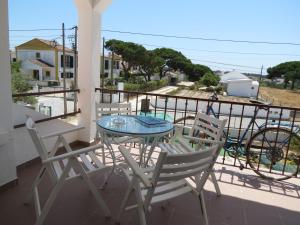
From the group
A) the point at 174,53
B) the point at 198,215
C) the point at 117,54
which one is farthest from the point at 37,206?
the point at 174,53

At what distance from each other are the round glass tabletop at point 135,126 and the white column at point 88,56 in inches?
47.2

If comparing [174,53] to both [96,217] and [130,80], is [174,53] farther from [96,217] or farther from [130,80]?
[96,217]

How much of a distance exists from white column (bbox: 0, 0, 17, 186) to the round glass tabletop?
0.85 m

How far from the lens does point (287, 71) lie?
35.0m

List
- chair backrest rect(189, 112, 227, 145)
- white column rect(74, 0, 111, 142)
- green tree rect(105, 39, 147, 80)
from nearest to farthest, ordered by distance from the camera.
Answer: chair backrest rect(189, 112, 227, 145), white column rect(74, 0, 111, 142), green tree rect(105, 39, 147, 80)

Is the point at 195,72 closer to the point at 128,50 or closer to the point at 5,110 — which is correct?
the point at 128,50

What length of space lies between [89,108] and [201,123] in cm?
185

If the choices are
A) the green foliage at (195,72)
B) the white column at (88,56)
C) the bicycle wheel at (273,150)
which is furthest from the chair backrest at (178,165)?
the green foliage at (195,72)

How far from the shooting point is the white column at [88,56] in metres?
3.32

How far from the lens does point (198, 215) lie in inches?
81.1

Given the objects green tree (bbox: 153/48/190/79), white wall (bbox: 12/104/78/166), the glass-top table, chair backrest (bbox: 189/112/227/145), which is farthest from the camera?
green tree (bbox: 153/48/190/79)

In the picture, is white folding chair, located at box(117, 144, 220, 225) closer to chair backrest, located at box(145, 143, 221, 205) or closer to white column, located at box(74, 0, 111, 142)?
chair backrest, located at box(145, 143, 221, 205)

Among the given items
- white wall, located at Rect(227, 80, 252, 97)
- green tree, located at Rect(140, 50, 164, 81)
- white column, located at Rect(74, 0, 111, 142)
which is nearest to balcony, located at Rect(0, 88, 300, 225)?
white column, located at Rect(74, 0, 111, 142)

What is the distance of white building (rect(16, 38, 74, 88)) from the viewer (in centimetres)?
3153
